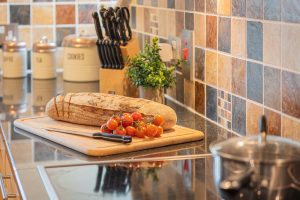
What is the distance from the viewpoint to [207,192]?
1.51 m

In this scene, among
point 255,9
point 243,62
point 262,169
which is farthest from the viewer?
point 243,62

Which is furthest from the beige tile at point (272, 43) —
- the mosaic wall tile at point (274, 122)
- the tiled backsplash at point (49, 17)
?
the tiled backsplash at point (49, 17)

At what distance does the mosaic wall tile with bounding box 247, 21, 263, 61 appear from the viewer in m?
1.87

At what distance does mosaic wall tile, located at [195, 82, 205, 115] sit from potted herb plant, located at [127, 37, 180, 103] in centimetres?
10

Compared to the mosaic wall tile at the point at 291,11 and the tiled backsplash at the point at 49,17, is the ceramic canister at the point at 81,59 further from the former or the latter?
the mosaic wall tile at the point at 291,11

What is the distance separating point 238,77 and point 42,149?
0.61 meters

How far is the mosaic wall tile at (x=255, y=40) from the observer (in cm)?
187

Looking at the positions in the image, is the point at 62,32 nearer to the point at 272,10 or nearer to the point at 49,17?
the point at 49,17

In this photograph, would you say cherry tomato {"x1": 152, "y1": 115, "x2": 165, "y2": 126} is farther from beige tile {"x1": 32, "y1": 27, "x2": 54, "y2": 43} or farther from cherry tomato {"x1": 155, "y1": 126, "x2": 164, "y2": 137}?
beige tile {"x1": 32, "y1": 27, "x2": 54, "y2": 43}

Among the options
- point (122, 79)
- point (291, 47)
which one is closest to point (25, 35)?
point (122, 79)

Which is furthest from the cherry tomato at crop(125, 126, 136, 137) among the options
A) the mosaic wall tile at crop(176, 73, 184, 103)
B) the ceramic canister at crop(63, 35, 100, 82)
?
the ceramic canister at crop(63, 35, 100, 82)

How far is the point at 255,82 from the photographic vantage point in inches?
75.7

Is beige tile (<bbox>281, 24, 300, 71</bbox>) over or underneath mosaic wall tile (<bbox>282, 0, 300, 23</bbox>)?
underneath

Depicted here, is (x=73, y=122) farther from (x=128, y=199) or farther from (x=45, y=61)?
(x=45, y=61)
